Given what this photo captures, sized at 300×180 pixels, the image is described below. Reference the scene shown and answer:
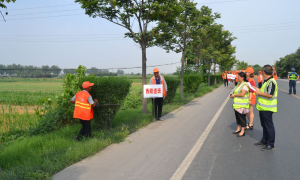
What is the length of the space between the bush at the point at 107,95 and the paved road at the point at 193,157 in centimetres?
102

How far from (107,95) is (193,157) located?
301cm

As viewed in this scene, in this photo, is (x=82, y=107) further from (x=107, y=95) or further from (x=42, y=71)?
(x=42, y=71)

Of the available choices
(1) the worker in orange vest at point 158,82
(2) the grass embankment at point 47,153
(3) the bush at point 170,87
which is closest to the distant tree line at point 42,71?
(3) the bush at point 170,87

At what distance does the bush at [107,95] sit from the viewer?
6.34 m

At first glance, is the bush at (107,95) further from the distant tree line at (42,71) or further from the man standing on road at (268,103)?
the distant tree line at (42,71)

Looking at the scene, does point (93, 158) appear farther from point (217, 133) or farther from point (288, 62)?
point (288, 62)

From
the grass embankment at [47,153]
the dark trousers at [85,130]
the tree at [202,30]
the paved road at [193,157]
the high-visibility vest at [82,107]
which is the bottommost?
the paved road at [193,157]

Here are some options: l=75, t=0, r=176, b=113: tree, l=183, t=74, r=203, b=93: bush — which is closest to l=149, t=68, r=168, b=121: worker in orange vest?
l=75, t=0, r=176, b=113: tree

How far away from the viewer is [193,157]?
471cm

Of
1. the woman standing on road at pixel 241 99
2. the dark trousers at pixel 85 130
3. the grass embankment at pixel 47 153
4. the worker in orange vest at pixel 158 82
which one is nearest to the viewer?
the grass embankment at pixel 47 153

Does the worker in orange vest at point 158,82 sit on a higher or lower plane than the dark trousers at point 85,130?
higher

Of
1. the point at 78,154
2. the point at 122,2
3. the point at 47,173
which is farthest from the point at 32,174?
the point at 122,2

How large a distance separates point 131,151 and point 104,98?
6.37 feet

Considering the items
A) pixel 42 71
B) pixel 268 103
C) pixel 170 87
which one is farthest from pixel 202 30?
pixel 42 71
